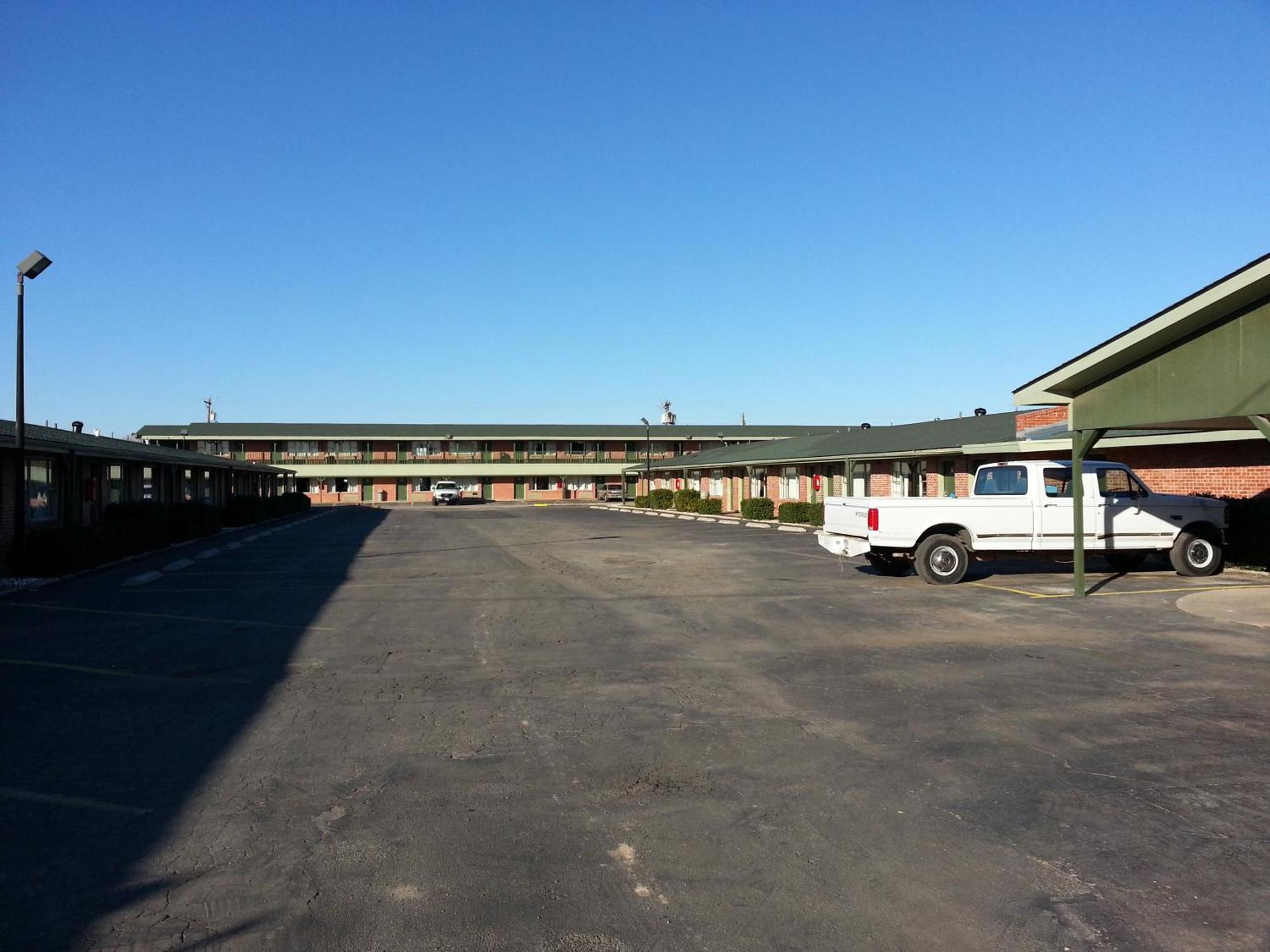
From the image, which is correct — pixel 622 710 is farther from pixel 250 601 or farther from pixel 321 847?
pixel 250 601

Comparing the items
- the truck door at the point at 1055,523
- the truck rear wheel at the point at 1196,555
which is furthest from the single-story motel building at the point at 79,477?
the truck rear wheel at the point at 1196,555

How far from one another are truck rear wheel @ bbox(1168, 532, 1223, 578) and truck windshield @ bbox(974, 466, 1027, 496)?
9.72 feet

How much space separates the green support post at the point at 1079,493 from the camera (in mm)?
13211

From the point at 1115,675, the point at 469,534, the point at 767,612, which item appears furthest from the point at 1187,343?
the point at 469,534

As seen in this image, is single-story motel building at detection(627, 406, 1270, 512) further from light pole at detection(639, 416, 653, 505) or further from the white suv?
the white suv

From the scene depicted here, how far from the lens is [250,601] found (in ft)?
46.7

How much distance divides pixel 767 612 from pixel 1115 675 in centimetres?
503

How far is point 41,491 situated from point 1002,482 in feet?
68.4

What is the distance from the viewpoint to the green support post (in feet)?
43.3

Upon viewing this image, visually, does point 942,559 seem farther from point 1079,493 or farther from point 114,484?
point 114,484

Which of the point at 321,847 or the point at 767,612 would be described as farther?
the point at 767,612

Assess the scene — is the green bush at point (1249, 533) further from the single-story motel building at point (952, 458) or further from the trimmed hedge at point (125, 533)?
the trimmed hedge at point (125, 533)

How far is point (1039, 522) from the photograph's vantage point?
15203 millimetres

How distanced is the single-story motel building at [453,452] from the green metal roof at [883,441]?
30.0 metres
